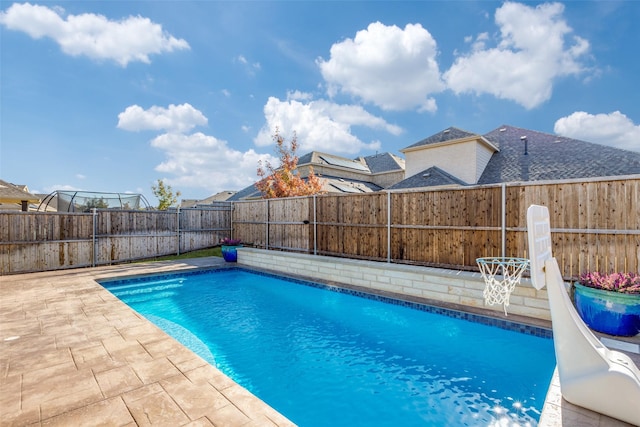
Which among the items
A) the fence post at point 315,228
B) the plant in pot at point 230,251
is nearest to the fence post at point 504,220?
the fence post at point 315,228

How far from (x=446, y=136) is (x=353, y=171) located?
8964 mm

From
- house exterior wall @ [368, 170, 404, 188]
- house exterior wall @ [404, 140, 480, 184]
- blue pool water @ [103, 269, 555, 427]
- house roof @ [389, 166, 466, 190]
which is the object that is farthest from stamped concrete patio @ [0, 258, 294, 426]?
house exterior wall @ [368, 170, 404, 188]

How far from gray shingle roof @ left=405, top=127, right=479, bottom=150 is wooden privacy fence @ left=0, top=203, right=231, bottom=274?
10346mm

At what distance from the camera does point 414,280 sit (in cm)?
638

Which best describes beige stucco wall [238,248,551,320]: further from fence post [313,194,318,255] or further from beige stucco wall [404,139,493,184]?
beige stucco wall [404,139,493,184]

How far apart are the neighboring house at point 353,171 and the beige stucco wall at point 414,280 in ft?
36.4

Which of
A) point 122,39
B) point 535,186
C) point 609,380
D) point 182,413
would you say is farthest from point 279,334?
point 122,39

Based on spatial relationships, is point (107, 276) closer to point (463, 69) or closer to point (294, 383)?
point (294, 383)

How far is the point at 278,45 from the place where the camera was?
10.8 metres

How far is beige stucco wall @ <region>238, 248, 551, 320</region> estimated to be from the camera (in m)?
→ 5.02

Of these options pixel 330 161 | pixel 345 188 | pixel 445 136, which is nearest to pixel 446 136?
pixel 445 136

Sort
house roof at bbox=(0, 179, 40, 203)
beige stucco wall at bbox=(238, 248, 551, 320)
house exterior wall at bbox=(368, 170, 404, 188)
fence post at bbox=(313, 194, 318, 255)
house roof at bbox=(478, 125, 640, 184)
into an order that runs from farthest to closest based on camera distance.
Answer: house exterior wall at bbox=(368, 170, 404, 188)
house roof at bbox=(478, 125, 640, 184)
house roof at bbox=(0, 179, 40, 203)
fence post at bbox=(313, 194, 318, 255)
beige stucco wall at bbox=(238, 248, 551, 320)

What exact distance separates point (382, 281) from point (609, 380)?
471 centimetres

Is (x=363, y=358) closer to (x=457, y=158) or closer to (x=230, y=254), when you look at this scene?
(x=230, y=254)
